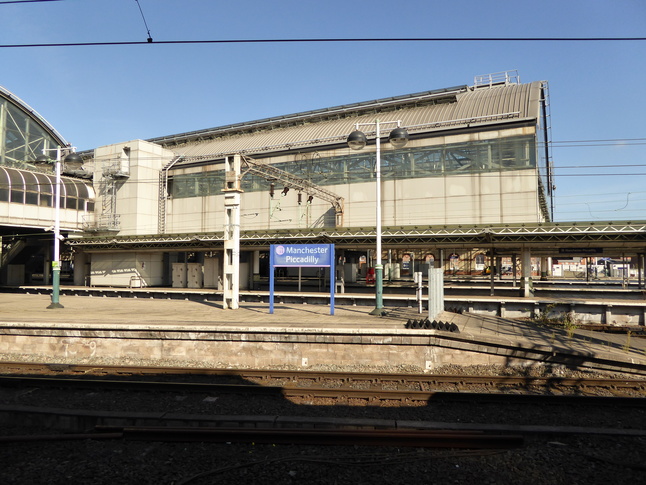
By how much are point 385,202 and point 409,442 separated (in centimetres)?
2478

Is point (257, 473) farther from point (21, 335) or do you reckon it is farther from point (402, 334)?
point (21, 335)

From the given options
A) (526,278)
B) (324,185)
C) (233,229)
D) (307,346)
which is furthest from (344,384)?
(324,185)

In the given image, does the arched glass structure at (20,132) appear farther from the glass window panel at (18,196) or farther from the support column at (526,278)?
the support column at (526,278)

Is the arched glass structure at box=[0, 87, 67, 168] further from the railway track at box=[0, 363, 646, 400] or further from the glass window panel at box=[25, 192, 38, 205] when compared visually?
the railway track at box=[0, 363, 646, 400]

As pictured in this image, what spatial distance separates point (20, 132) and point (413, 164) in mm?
40761

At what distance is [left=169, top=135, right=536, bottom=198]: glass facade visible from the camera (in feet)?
88.2

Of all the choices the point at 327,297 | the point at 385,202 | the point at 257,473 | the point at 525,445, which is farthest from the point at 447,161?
the point at 257,473

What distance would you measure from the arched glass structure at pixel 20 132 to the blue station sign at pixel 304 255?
34.7 meters

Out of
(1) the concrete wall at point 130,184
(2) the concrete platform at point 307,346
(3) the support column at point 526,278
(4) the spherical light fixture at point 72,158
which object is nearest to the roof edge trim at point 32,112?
(1) the concrete wall at point 130,184

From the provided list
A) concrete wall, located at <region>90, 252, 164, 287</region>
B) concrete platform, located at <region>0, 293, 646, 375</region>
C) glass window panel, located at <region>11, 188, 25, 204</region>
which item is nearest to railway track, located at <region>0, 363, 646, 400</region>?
concrete platform, located at <region>0, 293, 646, 375</region>

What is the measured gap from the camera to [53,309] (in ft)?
62.8

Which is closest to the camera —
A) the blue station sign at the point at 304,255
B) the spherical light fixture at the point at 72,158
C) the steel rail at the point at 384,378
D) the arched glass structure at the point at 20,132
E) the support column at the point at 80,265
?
the steel rail at the point at 384,378

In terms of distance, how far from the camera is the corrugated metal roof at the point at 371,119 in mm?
→ 29438

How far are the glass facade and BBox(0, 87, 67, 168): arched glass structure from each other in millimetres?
21685
